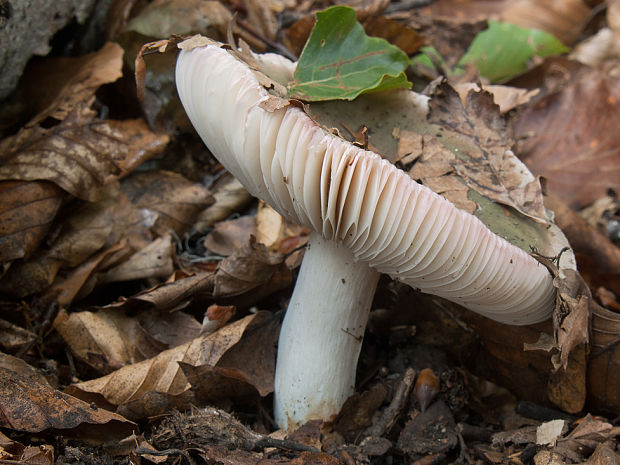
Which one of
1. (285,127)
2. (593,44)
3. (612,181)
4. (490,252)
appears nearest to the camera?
(285,127)

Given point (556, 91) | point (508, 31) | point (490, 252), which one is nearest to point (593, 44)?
point (508, 31)

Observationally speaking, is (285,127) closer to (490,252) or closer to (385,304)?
(490,252)

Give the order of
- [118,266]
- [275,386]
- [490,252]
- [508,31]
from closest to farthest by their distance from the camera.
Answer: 1. [490,252]
2. [275,386]
3. [118,266]
4. [508,31]

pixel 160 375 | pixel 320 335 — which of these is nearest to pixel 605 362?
pixel 320 335

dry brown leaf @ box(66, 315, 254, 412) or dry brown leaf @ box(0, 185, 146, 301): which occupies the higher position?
dry brown leaf @ box(0, 185, 146, 301)

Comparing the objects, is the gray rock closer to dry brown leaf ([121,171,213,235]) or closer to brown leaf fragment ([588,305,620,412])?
dry brown leaf ([121,171,213,235])

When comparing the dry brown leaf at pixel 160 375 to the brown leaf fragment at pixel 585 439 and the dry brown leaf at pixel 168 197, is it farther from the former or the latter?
the brown leaf fragment at pixel 585 439

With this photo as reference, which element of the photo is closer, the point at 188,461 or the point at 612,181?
the point at 188,461

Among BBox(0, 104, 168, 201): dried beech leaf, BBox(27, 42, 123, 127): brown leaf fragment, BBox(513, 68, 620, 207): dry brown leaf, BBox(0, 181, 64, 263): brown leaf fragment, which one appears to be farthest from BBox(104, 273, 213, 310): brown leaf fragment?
BBox(513, 68, 620, 207): dry brown leaf
